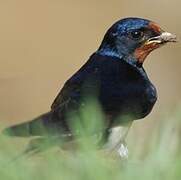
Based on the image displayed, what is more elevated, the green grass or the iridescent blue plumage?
the green grass

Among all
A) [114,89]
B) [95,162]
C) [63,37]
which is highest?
[95,162]

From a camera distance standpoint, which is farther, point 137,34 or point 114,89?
point 137,34

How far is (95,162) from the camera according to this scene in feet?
5.87

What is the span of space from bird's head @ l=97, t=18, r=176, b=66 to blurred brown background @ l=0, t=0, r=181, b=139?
95.1 inches

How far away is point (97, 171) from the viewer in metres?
1.76

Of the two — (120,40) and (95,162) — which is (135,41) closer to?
(120,40)

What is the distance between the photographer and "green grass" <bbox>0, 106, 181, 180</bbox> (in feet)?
5.75

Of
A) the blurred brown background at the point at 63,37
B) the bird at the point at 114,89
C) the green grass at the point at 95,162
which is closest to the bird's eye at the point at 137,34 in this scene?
the bird at the point at 114,89

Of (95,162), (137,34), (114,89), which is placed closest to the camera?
(95,162)

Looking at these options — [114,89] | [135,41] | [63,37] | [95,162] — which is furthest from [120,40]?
[63,37]

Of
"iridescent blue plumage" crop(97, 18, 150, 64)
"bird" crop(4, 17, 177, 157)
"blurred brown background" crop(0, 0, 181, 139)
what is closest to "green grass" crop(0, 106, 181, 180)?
"bird" crop(4, 17, 177, 157)

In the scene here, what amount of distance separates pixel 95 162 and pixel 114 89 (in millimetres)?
1090

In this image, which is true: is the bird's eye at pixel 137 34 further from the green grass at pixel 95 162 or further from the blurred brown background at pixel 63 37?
the blurred brown background at pixel 63 37

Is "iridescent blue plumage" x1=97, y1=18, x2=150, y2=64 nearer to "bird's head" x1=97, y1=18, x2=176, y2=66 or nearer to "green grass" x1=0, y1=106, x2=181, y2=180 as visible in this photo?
"bird's head" x1=97, y1=18, x2=176, y2=66
